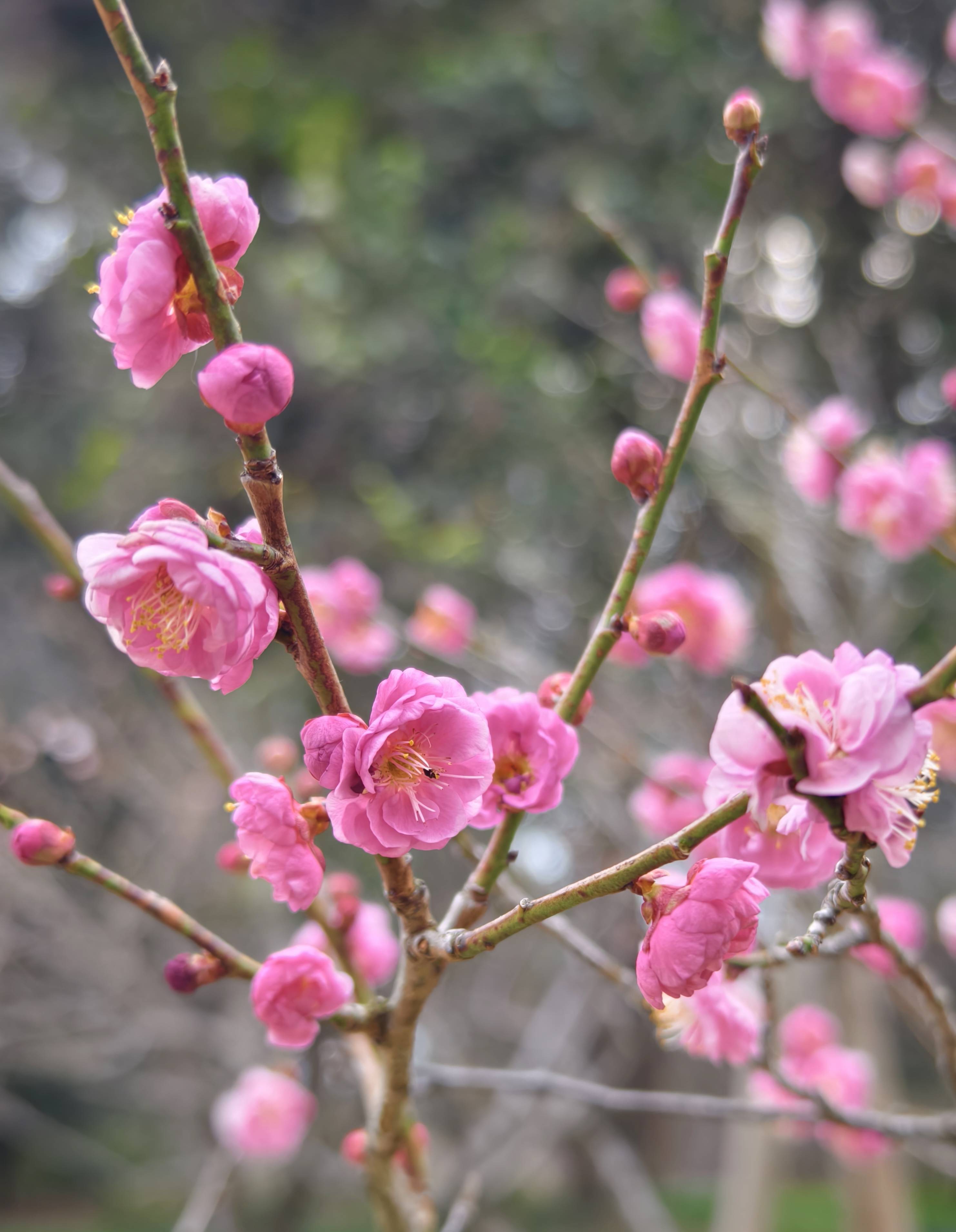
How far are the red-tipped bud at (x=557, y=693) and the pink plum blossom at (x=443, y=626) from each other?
2.87 ft

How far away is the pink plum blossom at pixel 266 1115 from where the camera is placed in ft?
5.31

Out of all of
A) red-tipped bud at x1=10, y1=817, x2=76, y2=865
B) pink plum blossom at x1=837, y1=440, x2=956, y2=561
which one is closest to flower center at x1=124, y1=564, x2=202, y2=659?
red-tipped bud at x1=10, y1=817, x2=76, y2=865

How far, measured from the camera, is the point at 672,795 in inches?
42.0

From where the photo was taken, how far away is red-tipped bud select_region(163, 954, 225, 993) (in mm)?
479

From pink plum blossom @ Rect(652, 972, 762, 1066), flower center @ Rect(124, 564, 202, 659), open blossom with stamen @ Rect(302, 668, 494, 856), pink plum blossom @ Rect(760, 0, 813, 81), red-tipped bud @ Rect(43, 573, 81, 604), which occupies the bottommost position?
pink plum blossom @ Rect(652, 972, 762, 1066)

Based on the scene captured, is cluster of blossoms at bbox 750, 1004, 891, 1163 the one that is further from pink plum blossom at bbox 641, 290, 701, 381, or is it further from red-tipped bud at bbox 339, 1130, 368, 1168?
pink plum blossom at bbox 641, 290, 701, 381

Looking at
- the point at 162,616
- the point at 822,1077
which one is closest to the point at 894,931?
the point at 822,1077

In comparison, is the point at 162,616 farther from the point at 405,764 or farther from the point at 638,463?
the point at 638,463

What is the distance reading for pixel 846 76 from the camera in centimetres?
186

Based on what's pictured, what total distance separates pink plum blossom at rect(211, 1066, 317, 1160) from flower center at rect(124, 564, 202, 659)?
4.68ft

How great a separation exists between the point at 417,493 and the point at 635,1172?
1826 mm

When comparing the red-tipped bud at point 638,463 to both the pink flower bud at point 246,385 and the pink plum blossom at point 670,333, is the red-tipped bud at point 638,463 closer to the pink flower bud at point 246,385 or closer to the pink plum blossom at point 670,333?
the pink flower bud at point 246,385

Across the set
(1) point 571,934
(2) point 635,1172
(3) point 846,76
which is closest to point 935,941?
(2) point 635,1172

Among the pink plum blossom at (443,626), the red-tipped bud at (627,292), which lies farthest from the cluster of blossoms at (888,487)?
the pink plum blossom at (443,626)
